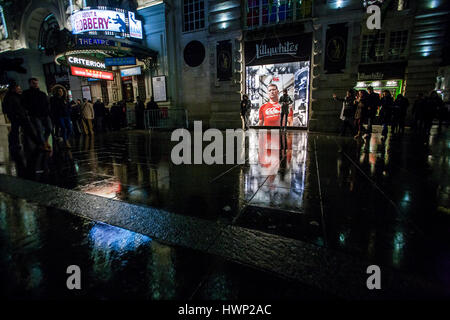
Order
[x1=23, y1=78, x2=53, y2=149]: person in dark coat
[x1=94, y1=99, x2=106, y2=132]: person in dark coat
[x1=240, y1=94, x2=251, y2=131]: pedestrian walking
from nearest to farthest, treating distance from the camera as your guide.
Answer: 1. [x1=23, y1=78, x2=53, y2=149]: person in dark coat
2. [x1=240, y1=94, x2=251, y2=131]: pedestrian walking
3. [x1=94, y1=99, x2=106, y2=132]: person in dark coat

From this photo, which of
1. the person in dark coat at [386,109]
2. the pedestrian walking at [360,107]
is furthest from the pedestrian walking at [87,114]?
the person in dark coat at [386,109]

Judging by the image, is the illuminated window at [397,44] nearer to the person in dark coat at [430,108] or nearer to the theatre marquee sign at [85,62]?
the person in dark coat at [430,108]

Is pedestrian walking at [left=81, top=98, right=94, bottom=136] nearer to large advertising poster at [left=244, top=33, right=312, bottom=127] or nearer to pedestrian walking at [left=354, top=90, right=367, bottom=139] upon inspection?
large advertising poster at [left=244, top=33, right=312, bottom=127]

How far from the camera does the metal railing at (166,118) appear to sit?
13.6 m

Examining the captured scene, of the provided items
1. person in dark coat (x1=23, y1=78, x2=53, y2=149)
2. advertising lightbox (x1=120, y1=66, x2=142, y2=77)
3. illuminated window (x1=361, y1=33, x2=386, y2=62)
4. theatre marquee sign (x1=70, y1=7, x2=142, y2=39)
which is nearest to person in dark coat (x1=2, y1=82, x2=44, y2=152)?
person in dark coat (x1=23, y1=78, x2=53, y2=149)

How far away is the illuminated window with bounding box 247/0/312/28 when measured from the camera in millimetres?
11234

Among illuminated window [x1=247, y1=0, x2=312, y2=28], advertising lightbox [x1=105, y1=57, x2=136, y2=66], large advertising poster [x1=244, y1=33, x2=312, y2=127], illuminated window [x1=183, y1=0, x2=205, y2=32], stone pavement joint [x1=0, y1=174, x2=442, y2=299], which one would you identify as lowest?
stone pavement joint [x1=0, y1=174, x2=442, y2=299]

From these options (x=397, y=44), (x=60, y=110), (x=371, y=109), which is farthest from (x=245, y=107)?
(x=397, y=44)

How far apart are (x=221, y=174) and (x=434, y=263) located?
3.19 metres

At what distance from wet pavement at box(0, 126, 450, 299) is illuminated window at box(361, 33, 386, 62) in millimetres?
12180

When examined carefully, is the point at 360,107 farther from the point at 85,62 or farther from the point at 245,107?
the point at 85,62

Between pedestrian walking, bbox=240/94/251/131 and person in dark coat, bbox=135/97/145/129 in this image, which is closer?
pedestrian walking, bbox=240/94/251/131

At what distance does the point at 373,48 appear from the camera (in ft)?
45.2

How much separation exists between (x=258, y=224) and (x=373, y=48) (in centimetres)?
1638
